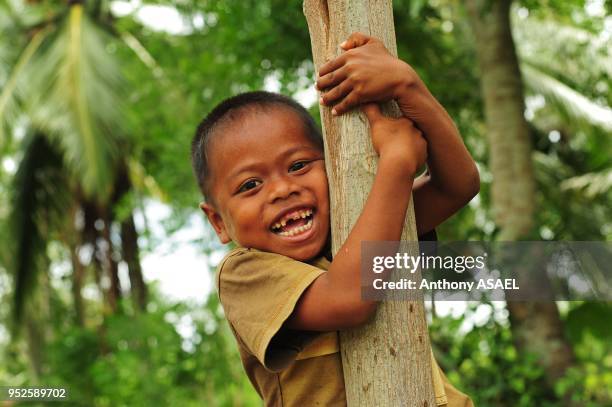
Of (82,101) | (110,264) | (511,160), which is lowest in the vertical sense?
(511,160)

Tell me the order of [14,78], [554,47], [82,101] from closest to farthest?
[82,101], [554,47], [14,78]

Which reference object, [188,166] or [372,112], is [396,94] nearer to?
[372,112]

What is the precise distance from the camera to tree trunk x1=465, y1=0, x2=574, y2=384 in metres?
5.68

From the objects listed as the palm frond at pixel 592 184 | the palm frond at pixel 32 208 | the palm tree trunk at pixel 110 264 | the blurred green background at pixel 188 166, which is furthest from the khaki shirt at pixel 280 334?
the palm frond at pixel 32 208

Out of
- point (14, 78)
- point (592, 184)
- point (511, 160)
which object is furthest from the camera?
point (14, 78)

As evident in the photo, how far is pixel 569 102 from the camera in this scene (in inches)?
378

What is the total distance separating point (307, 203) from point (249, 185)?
0.15 metres

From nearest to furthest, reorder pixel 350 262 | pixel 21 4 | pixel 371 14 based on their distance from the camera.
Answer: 1. pixel 350 262
2. pixel 371 14
3. pixel 21 4

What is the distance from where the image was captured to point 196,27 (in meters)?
7.28

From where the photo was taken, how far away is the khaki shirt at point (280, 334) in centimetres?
182

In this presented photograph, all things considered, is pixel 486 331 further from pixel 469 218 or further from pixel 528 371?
pixel 469 218

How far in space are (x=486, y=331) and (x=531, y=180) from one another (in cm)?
134

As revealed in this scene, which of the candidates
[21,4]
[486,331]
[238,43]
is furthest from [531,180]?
[21,4]

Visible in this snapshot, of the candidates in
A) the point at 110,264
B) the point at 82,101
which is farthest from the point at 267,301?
the point at 110,264
